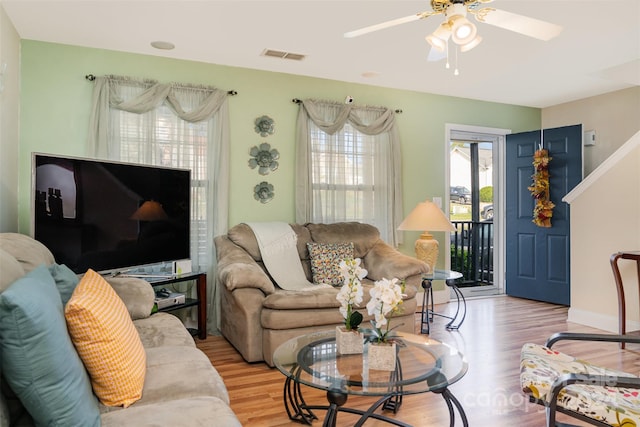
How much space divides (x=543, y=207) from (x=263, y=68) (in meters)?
3.68

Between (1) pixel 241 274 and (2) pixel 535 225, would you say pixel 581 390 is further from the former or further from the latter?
(2) pixel 535 225

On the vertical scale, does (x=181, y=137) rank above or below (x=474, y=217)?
above

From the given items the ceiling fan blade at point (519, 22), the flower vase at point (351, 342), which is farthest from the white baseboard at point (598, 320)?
the flower vase at point (351, 342)

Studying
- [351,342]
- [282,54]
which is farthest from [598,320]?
[282,54]

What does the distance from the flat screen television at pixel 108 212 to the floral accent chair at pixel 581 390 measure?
2.77 metres

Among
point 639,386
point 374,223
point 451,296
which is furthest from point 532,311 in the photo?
point 639,386

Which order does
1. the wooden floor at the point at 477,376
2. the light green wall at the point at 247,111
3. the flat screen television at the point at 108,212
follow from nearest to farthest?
the wooden floor at the point at 477,376, the flat screen television at the point at 108,212, the light green wall at the point at 247,111

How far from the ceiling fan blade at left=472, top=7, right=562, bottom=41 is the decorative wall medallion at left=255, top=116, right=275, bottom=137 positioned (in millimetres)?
2509

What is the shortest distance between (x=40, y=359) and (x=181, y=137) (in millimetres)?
3188

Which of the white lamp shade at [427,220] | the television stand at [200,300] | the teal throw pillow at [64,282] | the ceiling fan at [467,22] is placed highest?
the ceiling fan at [467,22]

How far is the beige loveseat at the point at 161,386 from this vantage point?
1.39m

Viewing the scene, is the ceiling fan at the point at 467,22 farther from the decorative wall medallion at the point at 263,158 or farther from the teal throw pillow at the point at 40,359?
the decorative wall medallion at the point at 263,158

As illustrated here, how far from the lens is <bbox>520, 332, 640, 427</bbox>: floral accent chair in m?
1.58

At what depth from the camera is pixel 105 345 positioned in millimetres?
1472
